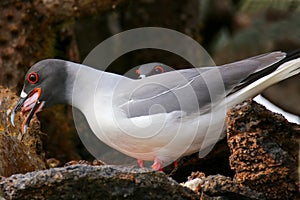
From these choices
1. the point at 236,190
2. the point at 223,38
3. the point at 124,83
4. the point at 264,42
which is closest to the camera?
the point at 236,190

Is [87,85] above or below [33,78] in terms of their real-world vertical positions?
below

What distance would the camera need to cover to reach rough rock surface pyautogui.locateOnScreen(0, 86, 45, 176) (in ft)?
13.1

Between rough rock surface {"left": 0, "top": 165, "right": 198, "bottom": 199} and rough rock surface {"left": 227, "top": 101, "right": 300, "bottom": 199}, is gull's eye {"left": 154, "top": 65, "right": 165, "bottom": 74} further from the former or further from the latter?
rough rock surface {"left": 0, "top": 165, "right": 198, "bottom": 199}

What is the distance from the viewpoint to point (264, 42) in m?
8.44

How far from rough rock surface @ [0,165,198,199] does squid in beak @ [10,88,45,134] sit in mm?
1318

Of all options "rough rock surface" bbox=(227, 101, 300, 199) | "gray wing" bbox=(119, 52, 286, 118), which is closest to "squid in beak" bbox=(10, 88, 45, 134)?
"gray wing" bbox=(119, 52, 286, 118)

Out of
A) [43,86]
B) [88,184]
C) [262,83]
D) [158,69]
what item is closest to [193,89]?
[262,83]

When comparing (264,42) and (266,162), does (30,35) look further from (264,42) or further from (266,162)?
(264,42)

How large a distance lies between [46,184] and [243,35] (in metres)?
5.62

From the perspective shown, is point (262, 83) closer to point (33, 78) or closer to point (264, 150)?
point (264, 150)

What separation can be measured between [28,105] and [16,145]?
626 millimetres

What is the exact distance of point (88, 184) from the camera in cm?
327

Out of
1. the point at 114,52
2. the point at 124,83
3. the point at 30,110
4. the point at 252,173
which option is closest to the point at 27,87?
the point at 30,110

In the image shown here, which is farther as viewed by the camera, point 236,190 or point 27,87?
point 27,87
